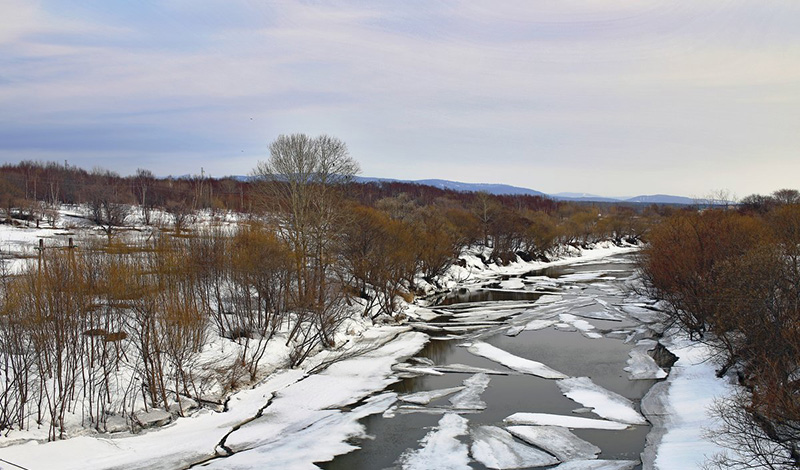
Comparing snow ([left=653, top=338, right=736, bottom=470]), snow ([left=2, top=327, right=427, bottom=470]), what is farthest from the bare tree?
snow ([left=653, top=338, right=736, bottom=470])

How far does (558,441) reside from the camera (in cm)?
1392

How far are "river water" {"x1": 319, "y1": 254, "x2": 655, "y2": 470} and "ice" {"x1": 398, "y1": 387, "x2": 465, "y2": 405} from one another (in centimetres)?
33

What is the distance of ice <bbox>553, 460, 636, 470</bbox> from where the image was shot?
40.5 feet

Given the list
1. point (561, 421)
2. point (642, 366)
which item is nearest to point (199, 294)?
point (561, 421)

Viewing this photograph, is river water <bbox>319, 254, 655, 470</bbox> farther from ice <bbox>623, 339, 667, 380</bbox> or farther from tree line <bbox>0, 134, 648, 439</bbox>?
tree line <bbox>0, 134, 648, 439</bbox>

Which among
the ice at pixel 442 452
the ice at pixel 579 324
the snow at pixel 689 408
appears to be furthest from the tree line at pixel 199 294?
the snow at pixel 689 408

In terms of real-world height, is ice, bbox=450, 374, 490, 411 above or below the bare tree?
below

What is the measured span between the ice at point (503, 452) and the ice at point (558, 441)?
0.28m

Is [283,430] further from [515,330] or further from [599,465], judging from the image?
[515,330]

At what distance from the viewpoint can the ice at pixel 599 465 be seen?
40.5 ft

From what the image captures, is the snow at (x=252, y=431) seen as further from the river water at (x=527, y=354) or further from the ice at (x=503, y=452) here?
the ice at (x=503, y=452)

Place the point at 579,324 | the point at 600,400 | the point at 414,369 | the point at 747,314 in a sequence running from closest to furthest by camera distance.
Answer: the point at 747,314 → the point at 600,400 → the point at 414,369 → the point at 579,324

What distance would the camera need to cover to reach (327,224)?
104 ft

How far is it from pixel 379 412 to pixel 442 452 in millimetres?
3413
